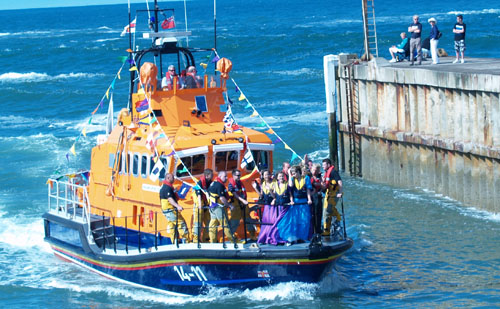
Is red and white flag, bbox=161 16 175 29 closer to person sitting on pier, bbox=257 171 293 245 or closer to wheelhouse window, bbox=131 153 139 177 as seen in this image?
wheelhouse window, bbox=131 153 139 177

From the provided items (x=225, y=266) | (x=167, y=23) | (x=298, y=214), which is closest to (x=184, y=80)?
(x=167, y=23)

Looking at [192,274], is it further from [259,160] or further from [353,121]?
[353,121]

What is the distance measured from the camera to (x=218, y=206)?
1382 centimetres

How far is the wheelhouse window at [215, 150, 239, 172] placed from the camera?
1511cm

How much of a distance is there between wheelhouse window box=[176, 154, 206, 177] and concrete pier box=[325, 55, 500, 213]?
7309 mm

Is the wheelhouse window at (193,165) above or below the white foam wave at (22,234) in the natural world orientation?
above

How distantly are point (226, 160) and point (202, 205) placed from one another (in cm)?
137

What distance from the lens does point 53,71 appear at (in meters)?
56.2

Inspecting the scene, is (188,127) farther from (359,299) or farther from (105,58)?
(105,58)

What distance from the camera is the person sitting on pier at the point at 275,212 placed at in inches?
539

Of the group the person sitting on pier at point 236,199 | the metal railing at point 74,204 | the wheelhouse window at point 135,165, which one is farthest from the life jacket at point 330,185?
the metal railing at point 74,204

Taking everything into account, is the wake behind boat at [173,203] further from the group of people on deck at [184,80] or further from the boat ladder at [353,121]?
the boat ladder at [353,121]

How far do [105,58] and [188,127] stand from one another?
47130mm

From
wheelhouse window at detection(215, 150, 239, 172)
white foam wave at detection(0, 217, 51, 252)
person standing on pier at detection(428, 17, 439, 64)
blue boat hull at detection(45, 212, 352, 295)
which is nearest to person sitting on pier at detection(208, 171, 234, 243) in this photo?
blue boat hull at detection(45, 212, 352, 295)
